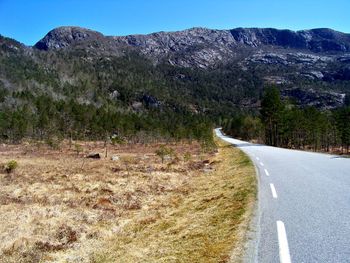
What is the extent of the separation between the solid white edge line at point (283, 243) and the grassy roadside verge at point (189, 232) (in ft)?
2.75

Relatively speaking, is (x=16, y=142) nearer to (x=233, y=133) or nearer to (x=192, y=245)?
(x=233, y=133)

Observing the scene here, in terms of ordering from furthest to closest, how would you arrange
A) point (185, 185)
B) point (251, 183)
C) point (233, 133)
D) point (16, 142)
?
1. point (233, 133)
2. point (16, 142)
3. point (185, 185)
4. point (251, 183)

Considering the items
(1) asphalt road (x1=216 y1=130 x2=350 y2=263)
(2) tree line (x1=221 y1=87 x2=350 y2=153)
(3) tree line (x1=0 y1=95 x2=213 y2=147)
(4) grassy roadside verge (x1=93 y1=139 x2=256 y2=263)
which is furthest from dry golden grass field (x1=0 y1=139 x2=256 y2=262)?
(3) tree line (x1=0 y1=95 x2=213 y2=147)

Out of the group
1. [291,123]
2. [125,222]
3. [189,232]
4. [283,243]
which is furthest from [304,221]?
[291,123]

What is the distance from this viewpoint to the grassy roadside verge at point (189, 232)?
800 centimetres

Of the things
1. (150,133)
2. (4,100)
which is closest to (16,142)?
(150,133)

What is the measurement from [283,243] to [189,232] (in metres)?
3.25

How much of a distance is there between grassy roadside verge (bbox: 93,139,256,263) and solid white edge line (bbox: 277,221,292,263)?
0.84 meters

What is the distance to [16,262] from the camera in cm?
890

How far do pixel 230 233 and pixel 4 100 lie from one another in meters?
159

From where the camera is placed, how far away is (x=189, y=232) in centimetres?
1000

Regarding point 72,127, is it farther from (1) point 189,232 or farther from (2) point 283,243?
(2) point 283,243

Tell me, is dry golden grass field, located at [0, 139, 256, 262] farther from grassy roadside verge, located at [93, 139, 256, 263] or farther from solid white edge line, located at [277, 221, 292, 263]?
solid white edge line, located at [277, 221, 292, 263]

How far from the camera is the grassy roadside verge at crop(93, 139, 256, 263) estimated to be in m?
8.00
